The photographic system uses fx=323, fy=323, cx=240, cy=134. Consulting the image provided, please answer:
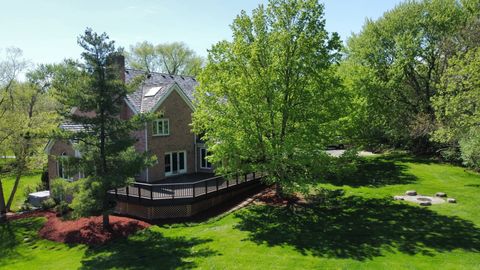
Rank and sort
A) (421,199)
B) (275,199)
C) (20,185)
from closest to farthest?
1. (421,199)
2. (275,199)
3. (20,185)

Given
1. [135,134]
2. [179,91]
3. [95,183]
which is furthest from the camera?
[179,91]

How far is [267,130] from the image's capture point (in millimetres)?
17500

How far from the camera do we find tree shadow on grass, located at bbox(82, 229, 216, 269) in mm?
13594

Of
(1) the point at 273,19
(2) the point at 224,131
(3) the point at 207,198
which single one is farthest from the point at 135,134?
(1) the point at 273,19

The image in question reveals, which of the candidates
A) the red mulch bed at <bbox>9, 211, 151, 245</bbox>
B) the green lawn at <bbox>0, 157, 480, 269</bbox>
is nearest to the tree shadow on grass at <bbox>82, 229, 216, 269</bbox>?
the green lawn at <bbox>0, 157, 480, 269</bbox>

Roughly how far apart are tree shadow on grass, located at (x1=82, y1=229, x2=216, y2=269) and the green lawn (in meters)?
0.05

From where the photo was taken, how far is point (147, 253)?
1495 centimetres

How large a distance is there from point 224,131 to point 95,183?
6892 mm

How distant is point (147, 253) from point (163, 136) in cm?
1238

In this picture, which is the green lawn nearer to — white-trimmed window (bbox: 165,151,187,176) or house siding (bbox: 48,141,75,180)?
house siding (bbox: 48,141,75,180)

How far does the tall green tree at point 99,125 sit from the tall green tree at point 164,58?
48.9 meters

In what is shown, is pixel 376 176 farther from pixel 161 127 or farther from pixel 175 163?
pixel 161 127

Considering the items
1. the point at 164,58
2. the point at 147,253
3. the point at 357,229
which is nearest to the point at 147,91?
the point at 147,253

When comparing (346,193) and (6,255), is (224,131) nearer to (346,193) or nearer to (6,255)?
(346,193)
